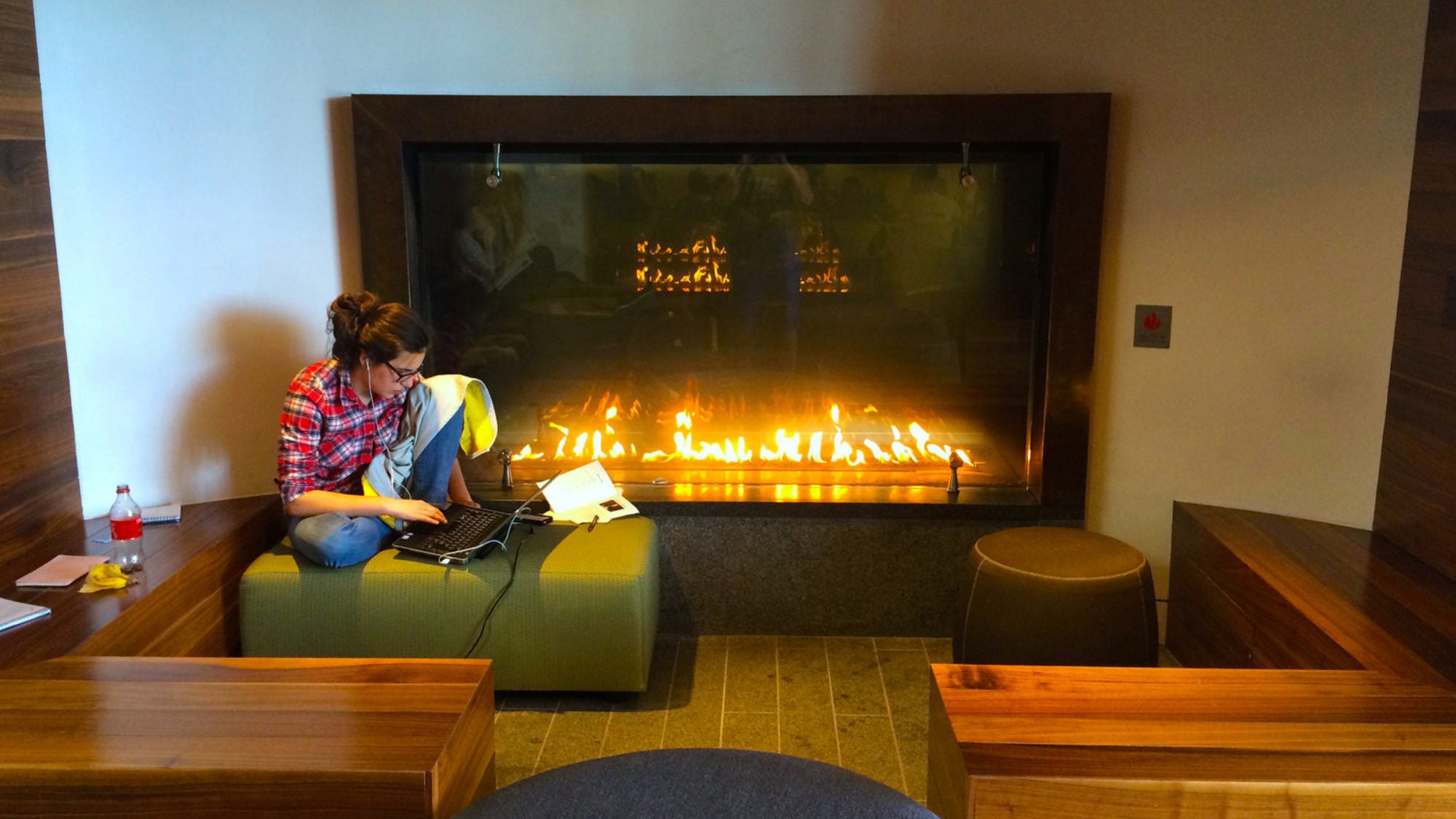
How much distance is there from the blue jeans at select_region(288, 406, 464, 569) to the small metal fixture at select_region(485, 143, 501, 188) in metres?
0.64

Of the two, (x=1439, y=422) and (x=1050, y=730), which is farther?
(x=1439, y=422)

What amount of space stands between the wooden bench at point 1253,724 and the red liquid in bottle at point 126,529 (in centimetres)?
179

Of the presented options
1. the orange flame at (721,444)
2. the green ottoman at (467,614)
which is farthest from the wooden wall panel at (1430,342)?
the green ottoman at (467,614)

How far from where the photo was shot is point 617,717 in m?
2.54

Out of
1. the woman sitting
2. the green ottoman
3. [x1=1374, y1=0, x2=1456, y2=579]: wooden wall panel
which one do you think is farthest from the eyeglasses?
[x1=1374, y1=0, x2=1456, y2=579]: wooden wall panel

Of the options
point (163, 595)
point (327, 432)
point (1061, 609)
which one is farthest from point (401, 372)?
point (1061, 609)

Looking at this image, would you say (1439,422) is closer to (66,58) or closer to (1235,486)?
(1235,486)

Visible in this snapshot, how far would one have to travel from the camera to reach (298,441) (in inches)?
99.0

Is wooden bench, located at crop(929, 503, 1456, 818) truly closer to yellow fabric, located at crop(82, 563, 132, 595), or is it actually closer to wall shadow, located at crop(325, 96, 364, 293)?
yellow fabric, located at crop(82, 563, 132, 595)

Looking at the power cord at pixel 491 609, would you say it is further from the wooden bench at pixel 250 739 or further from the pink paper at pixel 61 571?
the pink paper at pixel 61 571

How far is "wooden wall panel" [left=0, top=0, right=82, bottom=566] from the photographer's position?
2.44m

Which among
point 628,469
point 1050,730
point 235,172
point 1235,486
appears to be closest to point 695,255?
point 628,469

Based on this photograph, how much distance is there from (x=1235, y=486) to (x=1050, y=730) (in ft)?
4.98

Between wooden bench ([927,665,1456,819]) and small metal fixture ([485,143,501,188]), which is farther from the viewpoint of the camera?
small metal fixture ([485,143,501,188])
